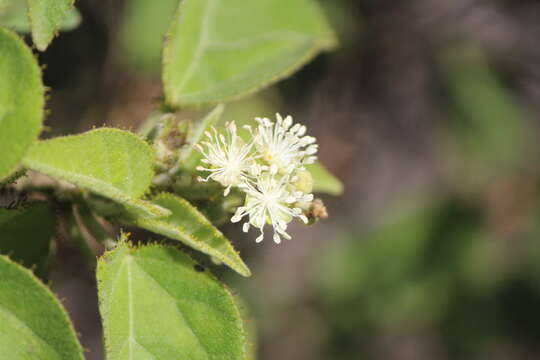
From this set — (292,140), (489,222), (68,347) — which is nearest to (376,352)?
(489,222)

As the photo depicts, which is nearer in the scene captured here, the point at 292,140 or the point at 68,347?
the point at 68,347

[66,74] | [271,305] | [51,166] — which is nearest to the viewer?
[51,166]

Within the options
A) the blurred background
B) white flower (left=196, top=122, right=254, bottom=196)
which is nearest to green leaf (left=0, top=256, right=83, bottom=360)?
white flower (left=196, top=122, right=254, bottom=196)

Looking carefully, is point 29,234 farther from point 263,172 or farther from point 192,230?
point 263,172

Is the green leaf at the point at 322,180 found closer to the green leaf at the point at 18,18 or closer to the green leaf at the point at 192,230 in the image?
the green leaf at the point at 192,230

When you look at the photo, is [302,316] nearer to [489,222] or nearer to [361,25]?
[489,222]

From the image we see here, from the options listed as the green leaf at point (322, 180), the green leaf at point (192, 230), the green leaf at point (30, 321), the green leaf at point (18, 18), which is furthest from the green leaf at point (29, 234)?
the green leaf at point (322, 180)

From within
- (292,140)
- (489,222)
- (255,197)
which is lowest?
(255,197)
